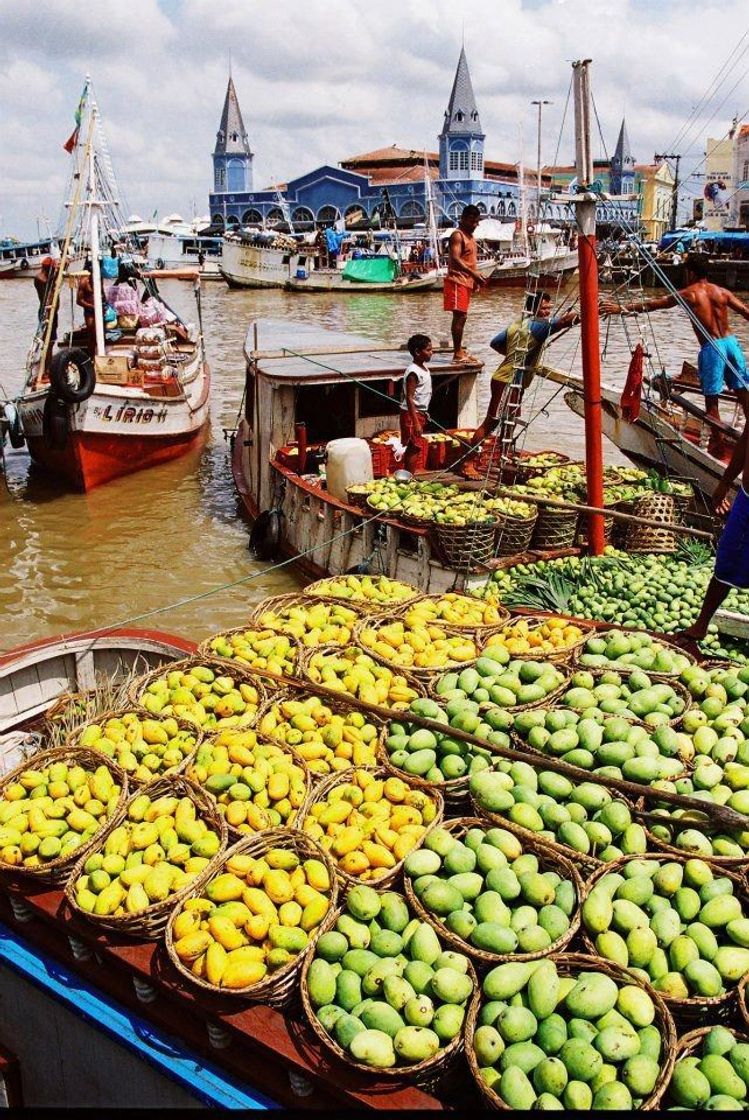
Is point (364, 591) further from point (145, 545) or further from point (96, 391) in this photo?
point (96, 391)

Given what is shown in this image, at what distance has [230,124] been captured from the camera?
92000 mm

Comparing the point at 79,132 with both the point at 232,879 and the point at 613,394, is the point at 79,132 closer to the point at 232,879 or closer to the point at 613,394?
the point at 613,394

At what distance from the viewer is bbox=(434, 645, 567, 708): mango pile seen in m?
3.94

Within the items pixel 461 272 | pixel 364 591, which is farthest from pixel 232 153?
pixel 364 591

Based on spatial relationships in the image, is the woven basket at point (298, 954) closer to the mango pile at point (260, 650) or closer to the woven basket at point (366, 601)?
the mango pile at point (260, 650)

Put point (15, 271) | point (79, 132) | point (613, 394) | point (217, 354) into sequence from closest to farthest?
point (613, 394)
point (79, 132)
point (217, 354)
point (15, 271)

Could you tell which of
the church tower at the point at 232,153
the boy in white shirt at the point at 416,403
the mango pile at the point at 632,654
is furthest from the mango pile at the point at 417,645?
the church tower at the point at 232,153

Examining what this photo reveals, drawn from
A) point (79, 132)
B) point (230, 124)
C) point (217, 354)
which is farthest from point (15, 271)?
point (79, 132)

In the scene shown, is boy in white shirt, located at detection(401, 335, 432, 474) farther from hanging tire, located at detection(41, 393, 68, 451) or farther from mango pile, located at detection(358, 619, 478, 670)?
hanging tire, located at detection(41, 393, 68, 451)

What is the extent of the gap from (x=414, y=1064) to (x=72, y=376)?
439 inches

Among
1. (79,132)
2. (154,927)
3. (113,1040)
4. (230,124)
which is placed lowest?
(113,1040)

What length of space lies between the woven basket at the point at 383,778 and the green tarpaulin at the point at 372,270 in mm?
47379

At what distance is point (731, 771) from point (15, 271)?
72381mm

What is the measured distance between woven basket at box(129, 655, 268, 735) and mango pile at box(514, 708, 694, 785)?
123 centimetres
